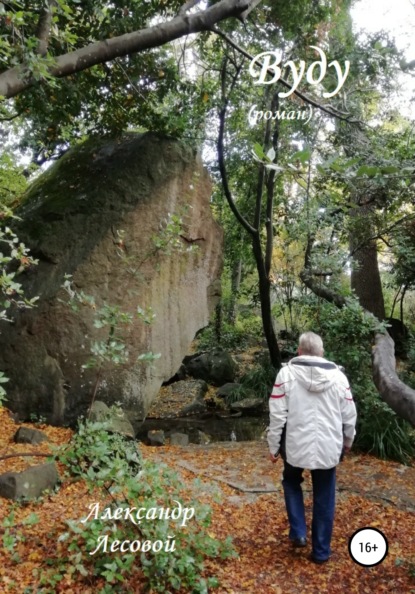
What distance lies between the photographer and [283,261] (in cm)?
1259

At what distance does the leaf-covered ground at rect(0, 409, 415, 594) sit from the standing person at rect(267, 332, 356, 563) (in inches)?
9.6

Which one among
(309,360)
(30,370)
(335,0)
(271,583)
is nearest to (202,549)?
(271,583)

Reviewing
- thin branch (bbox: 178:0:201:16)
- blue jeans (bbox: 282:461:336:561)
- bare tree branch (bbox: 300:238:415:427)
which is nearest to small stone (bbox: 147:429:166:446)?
bare tree branch (bbox: 300:238:415:427)

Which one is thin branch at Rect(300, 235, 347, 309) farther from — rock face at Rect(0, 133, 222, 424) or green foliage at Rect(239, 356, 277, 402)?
green foliage at Rect(239, 356, 277, 402)

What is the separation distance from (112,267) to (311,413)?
3.75 meters

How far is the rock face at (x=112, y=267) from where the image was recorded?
5.81 meters

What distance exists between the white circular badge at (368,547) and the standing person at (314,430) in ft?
0.76

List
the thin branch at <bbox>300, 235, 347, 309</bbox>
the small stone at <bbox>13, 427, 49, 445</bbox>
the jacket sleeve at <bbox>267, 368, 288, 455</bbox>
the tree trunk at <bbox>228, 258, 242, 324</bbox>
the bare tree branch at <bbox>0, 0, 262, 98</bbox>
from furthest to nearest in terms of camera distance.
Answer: the tree trunk at <bbox>228, 258, 242, 324</bbox> → the thin branch at <bbox>300, 235, 347, 309</bbox> → the small stone at <bbox>13, 427, 49, 445</bbox> → the bare tree branch at <bbox>0, 0, 262, 98</bbox> → the jacket sleeve at <bbox>267, 368, 288, 455</bbox>

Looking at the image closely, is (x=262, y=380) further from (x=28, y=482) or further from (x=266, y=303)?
(x=28, y=482)

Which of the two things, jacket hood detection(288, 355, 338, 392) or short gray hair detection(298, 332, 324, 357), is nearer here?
jacket hood detection(288, 355, 338, 392)

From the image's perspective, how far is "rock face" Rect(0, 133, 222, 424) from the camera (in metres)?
5.81

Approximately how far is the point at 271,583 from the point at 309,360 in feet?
4.94

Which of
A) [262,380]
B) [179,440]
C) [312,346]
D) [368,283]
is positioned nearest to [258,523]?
[312,346]

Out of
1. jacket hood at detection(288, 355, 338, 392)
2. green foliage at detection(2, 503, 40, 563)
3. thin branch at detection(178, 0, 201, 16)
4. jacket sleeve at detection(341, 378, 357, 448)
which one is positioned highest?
thin branch at detection(178, 0, 201, 16)
